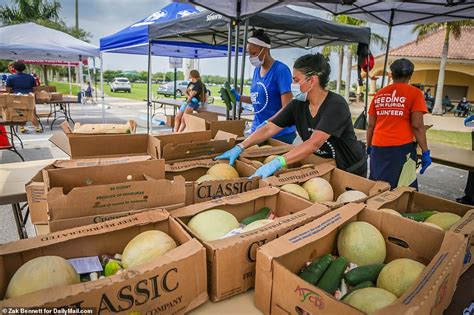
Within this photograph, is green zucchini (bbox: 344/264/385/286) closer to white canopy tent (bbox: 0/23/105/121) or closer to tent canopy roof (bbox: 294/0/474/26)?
tent canopy roof (bbox: 294/0/474/26)

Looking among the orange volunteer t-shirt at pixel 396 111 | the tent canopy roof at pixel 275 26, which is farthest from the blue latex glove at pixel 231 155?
the tent canopy roof at pixel 275 26

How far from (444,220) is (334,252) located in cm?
54

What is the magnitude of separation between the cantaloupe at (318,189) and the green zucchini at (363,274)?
0.65 m

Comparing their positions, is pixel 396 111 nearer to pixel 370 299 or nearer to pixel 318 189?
pixel 318 189

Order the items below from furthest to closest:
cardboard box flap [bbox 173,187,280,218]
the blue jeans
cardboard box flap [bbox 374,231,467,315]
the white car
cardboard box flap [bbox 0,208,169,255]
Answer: the white car, the blue jeans, cardboard box flap [bbox 173,187,280,218], cardboard box flap [bbox 0,208,169,255], cardboard box flap [bbox 374,231,467,315]

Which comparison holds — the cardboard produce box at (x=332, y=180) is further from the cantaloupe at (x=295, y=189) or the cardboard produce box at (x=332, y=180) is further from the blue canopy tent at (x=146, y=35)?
the blue canopy tent at (x=146, y=35)

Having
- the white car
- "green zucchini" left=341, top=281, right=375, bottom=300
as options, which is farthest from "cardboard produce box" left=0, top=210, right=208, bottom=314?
the white car

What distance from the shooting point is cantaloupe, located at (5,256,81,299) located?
3.23 ft

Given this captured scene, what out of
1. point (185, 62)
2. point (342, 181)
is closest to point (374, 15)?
point (342, 181)

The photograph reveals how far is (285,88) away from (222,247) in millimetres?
2425

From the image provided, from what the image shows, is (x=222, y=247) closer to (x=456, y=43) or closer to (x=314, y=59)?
(x=314, y=59)

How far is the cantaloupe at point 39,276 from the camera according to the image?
3.23 ft

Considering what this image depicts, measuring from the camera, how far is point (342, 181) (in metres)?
2.04

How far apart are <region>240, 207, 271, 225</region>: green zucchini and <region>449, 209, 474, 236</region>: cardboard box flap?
2.46 ft
